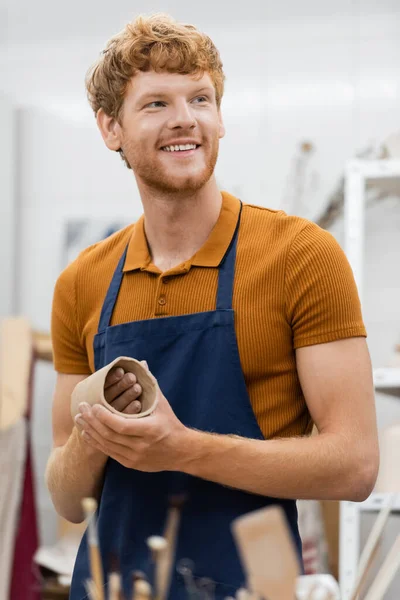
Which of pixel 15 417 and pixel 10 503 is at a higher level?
pixel 15 417

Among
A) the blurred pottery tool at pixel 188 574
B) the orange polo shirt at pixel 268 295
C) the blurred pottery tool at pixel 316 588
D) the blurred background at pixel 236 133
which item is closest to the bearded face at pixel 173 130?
the orange polo shirt at pixel 268 295

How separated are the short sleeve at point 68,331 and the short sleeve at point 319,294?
399mm

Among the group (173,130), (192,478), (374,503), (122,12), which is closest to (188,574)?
(192,478)

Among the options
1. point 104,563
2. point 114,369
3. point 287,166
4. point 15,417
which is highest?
point 287,166

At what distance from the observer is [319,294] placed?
128 centimetres

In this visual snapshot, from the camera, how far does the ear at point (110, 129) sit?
1.47m

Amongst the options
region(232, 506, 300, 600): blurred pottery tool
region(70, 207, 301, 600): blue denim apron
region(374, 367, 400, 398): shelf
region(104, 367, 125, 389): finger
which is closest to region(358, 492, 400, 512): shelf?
region(374, 367, 400, 398): shelf

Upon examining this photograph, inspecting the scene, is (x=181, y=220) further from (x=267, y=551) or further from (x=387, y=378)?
(x=387, y=378)

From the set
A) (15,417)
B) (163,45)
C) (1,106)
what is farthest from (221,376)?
(1,106)

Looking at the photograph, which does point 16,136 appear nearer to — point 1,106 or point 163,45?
point 1,106

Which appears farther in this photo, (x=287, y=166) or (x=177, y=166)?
(x=287, y=166)

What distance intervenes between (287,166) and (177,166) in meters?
1.86

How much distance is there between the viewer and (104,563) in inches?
53.1

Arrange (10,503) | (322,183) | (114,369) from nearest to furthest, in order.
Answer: (114,369)
(10,503)
(322,183)
